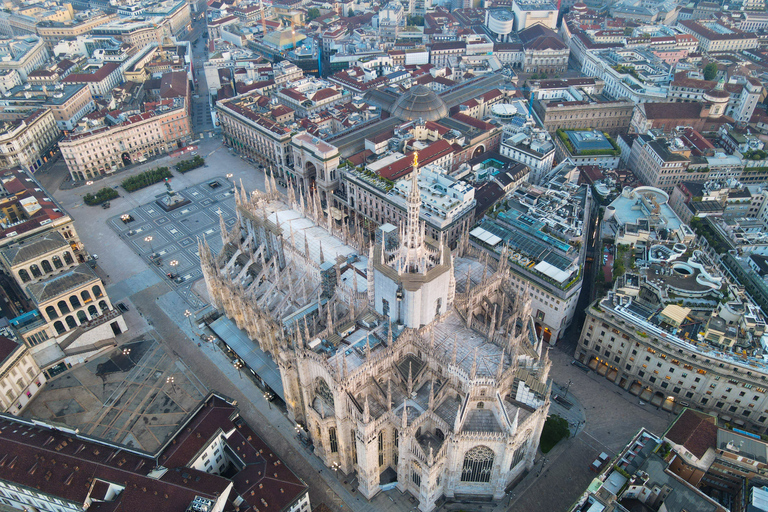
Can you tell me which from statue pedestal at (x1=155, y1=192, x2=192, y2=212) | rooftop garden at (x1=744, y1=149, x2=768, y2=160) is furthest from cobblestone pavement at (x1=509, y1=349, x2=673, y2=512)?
statue pedestal at (x1=155, y1=192, x2=192, y2=212)

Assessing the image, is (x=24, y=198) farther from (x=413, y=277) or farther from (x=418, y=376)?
(x=418, y=376)

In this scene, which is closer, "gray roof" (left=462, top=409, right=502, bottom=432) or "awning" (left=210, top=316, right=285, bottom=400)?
"gray roof" (left=462, top=409, right=502, bottom=432)

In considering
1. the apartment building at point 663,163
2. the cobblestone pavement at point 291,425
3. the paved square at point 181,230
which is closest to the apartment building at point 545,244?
the cobblestone pavement at point 291,425

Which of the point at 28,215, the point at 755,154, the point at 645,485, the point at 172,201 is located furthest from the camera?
the point at 172,201

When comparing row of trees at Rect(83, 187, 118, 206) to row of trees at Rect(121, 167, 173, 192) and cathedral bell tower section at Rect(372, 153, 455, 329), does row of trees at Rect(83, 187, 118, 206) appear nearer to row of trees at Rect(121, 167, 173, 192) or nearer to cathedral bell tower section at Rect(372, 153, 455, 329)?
row of trees at Rect(121, 167, 173, 192)

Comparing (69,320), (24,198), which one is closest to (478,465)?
(69,320)

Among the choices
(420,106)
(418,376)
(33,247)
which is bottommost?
(33,247)

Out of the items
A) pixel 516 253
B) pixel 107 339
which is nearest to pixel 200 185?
pixel 107 339
